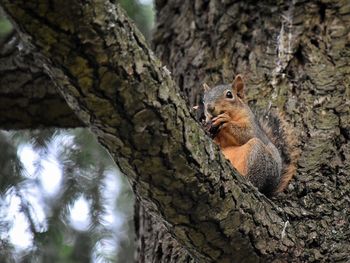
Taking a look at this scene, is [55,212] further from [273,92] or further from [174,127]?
[174,127]

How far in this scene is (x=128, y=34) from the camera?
1.45m

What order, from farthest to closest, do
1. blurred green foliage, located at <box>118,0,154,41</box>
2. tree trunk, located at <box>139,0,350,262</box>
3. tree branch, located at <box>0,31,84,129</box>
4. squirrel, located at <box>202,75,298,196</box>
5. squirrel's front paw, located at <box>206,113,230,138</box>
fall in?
1. blurred green foliage, located at <box>118,0,154,41</box>
2. tree branch, located at <box>0,31,84,129</box>
3. squirrel's front paw, located at <box>206,113,230,138</box>
4. squirrel, located at <box>202,75,298,196</box>
5. tree trunk, located at <box>139,0,350,262</box>

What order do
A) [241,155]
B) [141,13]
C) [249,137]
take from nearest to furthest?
[241,155]
[249,137]
[141,13]

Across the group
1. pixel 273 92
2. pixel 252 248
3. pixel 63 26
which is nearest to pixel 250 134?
pixel 273 92

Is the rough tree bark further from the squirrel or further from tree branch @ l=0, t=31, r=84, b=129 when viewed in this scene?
tree branch @ l=0, t=31, r=84, b=129

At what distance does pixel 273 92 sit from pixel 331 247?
0.75 metres

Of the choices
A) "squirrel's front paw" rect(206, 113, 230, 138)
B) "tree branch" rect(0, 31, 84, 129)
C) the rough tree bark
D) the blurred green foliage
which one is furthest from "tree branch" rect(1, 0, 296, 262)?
the blurred green foliage

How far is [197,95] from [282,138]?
494 millimetres

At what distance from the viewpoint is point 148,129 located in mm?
1517

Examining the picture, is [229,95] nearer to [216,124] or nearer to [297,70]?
[216,124]

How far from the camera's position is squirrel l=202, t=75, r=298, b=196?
7.46 feet

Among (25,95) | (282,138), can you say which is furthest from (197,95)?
(25,95)

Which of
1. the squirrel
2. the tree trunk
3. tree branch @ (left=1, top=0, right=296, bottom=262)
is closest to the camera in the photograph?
tree branch @ (left=1, top=0, right=296, bottom=262)

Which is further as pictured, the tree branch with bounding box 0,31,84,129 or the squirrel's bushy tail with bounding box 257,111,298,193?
the tree branch with bounding box 0,31,84,129
